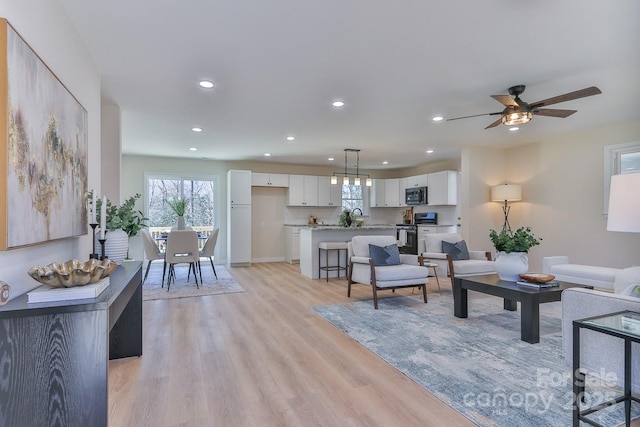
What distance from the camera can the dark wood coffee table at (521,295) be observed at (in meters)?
2.98

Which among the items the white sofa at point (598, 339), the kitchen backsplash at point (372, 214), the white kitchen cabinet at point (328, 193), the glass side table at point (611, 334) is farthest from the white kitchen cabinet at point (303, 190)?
the glass side table at point (611, 334)

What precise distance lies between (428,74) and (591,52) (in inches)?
50.0

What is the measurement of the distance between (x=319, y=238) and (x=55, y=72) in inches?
182

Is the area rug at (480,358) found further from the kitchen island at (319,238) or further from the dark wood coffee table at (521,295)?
the kitchen island at (319,238)

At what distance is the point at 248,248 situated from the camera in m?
7.70

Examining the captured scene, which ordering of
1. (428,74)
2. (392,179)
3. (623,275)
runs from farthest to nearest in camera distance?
1. (392,179)
2. (428,74)
3. (623,275)

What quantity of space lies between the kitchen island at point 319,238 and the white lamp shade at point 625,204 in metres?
4.43

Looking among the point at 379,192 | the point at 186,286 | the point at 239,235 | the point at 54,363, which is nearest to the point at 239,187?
the point at 239,235

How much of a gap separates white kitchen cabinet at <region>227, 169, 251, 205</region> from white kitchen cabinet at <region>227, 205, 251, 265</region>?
0.45 feet

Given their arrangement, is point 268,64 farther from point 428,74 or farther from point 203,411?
point 203,411

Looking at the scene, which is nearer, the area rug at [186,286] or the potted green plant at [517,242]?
the potted green plant at [517,242]

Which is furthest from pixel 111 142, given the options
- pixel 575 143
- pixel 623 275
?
pixel 575 143

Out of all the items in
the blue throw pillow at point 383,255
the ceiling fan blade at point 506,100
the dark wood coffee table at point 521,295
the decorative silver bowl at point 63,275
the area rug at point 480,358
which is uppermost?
the ceiling fan blade at point 506,100

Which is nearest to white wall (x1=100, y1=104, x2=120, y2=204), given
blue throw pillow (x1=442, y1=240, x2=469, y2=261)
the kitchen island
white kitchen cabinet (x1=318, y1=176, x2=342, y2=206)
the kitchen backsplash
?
the kitchen island
